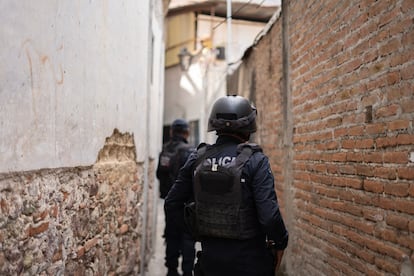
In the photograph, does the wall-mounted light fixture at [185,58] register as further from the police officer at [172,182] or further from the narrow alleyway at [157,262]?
the police officer at [172,182]

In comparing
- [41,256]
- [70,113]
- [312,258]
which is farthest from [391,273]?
[70,113]

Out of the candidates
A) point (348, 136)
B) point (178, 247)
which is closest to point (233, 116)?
point (348, 136)

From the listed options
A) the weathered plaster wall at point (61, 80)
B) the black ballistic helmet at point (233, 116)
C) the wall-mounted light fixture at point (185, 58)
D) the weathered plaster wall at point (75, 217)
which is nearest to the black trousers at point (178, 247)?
the weathered plaster wall at point (75, 217)

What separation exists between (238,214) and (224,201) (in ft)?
0.40

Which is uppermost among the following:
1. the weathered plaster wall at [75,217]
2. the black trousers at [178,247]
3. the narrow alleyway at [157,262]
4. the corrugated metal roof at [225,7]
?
the corrugated metal roof at [225,7]

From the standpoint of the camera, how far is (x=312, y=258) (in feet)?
11.1

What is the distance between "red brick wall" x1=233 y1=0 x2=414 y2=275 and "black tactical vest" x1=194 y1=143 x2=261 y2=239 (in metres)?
0.69

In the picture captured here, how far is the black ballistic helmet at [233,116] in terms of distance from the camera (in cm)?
273

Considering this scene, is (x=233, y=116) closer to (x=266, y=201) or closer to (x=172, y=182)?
(x=266, y=201)

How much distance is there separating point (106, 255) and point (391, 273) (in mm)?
2293

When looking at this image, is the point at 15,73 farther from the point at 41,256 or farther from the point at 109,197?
the point at 109,197

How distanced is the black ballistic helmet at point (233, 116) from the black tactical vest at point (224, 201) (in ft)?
0.57

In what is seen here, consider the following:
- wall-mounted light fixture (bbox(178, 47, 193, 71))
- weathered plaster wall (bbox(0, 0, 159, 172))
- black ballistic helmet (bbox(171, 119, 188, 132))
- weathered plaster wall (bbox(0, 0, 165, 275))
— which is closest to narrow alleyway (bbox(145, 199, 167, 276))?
weathered plaster wall (bbox(0, 0, 165, 275))

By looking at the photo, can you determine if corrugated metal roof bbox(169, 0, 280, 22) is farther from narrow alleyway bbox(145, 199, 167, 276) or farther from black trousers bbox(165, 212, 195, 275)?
black trousers bbox(165, 212, 195, 275)
